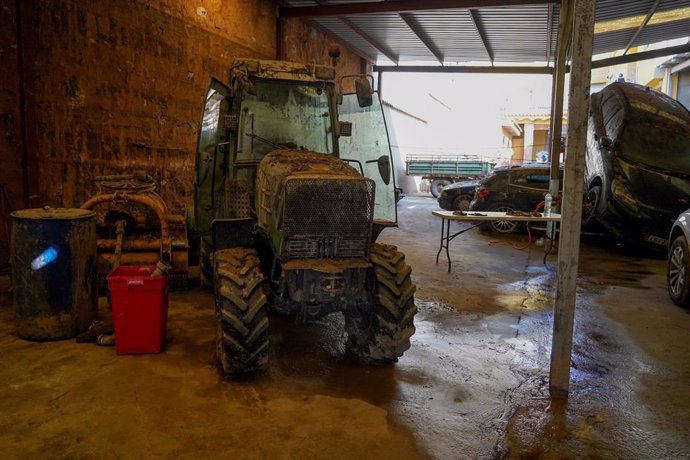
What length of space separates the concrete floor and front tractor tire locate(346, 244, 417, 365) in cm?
17

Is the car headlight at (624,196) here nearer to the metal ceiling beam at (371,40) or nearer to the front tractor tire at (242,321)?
the metal ceiling beam at (371,40)

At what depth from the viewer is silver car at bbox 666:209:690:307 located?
5836 millimetres

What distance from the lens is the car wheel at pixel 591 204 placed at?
9.99 metres

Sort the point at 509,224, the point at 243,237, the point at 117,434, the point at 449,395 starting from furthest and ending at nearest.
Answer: the point at 509,224, the point at 243,237, the point at 449,395, the point at 117,434

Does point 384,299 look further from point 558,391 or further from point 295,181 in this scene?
point 558,391

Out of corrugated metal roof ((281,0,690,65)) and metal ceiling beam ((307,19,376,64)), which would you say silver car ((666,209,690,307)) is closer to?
corrugated metal roof ((281,0,690,65))

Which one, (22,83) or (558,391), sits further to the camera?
(22,83)

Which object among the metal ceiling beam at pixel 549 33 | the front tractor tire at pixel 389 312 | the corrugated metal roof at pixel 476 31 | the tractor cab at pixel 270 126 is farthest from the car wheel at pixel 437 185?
the front tractor tire at pixel 389 312

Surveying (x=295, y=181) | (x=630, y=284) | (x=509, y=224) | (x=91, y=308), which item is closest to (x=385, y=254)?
(x=295, y=181)

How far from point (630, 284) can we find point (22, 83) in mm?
8295

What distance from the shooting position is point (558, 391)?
144 inches

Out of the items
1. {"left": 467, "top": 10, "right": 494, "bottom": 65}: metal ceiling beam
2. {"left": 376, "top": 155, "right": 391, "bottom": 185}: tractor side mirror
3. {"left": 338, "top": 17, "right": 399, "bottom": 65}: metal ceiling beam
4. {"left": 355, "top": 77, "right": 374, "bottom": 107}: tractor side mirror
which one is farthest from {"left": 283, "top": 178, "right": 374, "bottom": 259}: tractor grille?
{"left": 338, "top": 17, "right": 399, "bottom": 65}: metal ceiling beam

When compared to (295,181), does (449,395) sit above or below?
below

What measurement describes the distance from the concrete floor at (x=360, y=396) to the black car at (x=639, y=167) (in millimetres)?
4011
